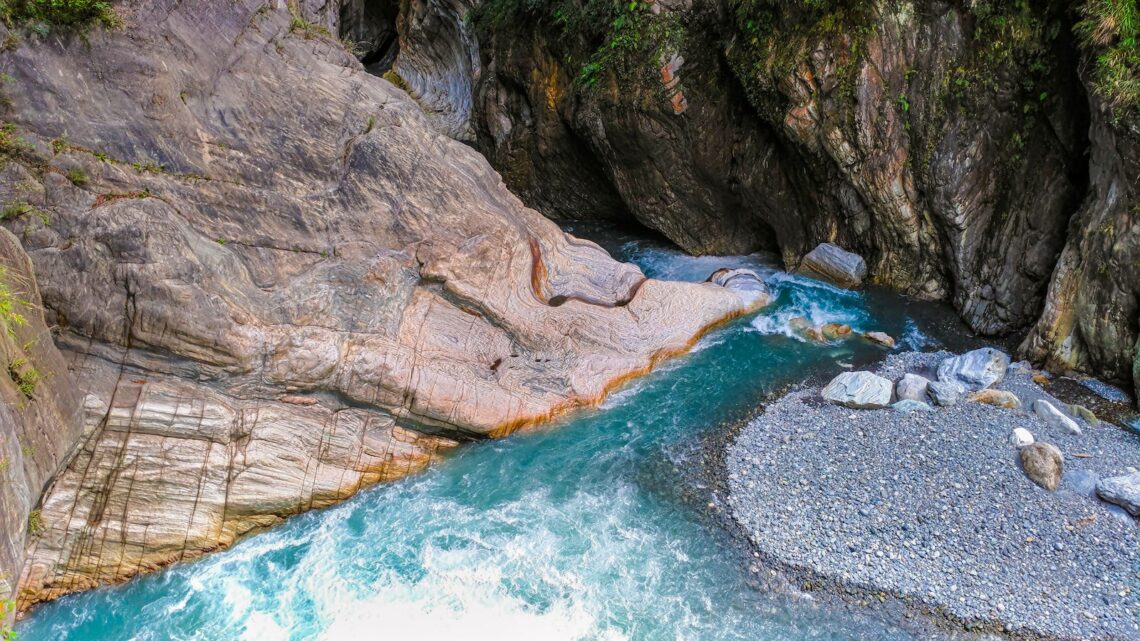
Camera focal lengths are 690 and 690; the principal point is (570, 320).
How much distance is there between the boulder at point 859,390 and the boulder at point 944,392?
580 millimetres

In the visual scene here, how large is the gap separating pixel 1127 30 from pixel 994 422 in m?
5.75

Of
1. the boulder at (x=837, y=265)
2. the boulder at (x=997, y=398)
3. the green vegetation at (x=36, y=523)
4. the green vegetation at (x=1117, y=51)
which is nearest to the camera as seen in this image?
the green vegetation at (x=36, y=523)

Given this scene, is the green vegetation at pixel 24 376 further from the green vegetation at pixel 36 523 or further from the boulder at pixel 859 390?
the boulder at pixel 859 390

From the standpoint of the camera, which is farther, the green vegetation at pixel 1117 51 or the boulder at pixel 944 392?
the boulder at pixel 944 392

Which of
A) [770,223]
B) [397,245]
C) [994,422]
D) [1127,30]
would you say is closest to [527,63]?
[770,223]

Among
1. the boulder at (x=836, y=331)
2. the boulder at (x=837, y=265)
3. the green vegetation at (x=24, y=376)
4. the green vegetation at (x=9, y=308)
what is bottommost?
the green vegetation at (x=24, y=376)

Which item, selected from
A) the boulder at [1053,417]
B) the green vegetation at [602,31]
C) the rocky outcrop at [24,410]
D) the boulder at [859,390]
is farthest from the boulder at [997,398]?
the rocky outcrop at [24,410]

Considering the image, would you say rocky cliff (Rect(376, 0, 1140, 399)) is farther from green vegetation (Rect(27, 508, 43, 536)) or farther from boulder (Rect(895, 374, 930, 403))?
green vegetation (Rect(27, 508, 43, 536))

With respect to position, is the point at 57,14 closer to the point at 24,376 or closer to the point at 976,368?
the point at 24,376

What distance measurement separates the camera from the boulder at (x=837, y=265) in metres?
14.4

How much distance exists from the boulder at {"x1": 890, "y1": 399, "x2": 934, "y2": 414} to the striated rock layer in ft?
12.6

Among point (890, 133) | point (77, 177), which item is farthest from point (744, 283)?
point (77, 177)

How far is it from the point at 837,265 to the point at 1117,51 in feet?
19.3

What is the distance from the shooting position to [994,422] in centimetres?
952
